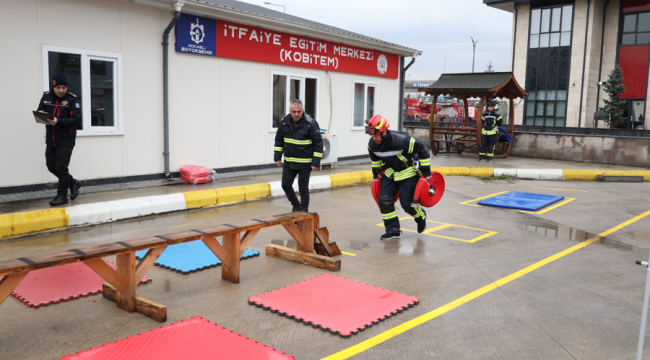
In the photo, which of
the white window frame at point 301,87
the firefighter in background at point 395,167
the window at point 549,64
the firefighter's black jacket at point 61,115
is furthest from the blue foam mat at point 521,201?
the window at point 549,64

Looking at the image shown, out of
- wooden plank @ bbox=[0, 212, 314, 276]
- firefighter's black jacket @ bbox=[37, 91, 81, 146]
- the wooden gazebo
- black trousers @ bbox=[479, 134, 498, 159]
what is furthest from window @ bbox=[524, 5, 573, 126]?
wooden plank @ bbox=[0, 212, 314, 276]

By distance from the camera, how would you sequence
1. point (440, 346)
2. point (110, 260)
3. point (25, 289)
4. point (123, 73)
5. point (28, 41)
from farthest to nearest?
point (123, 73)
point (28, 41)
point (110, 260)
point (25, 289)
point (440, 346)

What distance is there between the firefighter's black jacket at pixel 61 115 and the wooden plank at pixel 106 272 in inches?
175

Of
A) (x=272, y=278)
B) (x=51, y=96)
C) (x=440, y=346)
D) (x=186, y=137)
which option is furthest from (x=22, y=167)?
(x=440, y=346)

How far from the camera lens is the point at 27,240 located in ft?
24.1

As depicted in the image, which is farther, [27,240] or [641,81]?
[641,81]

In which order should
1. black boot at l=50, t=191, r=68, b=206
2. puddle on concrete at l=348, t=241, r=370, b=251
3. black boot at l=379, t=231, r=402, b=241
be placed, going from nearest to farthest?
puddle on concrete at l=348, t=241, r=370, b=251 → black boot at l=379, t=231, r=402, b=241 → black boot at l=50, t=191, r=68, b=206

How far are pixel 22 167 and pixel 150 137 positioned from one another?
255 centimetres

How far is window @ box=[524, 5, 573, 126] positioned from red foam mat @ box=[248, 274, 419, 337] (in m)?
34.6

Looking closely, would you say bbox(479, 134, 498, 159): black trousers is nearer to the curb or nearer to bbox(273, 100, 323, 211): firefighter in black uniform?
the curb

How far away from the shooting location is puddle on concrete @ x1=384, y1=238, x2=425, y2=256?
7168mm

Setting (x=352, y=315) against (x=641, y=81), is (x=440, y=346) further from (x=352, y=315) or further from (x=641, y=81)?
(x=641, y=81)

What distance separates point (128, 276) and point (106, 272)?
0.24m

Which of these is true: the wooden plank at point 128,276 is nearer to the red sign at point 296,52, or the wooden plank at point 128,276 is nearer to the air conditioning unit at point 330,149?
the red sign at point 296,52
